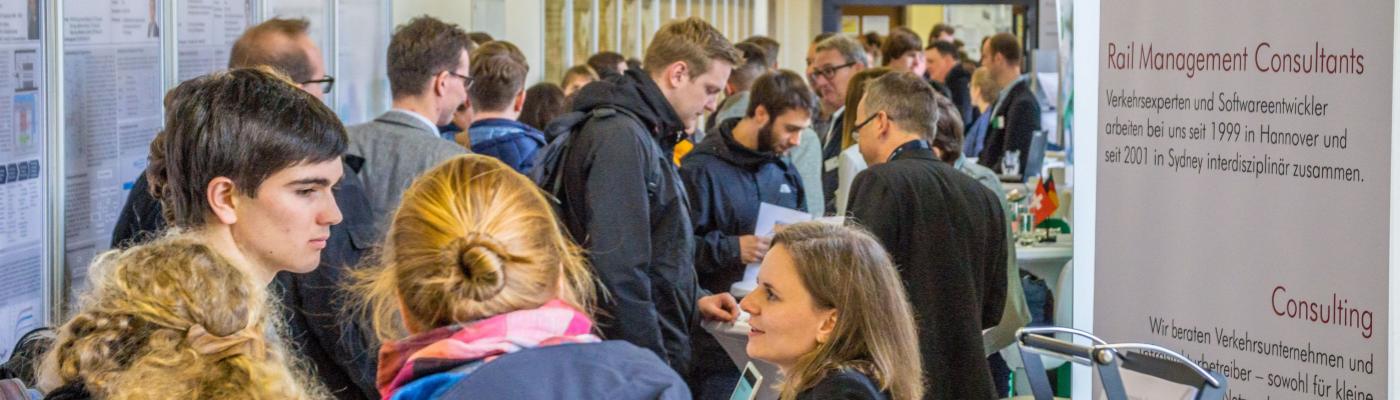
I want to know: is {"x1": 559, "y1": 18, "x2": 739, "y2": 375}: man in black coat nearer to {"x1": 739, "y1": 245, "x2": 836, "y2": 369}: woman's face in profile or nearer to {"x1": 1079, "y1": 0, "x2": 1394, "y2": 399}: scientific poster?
{"x1": 739, "y1": 245, "x2": 836, "y2": 369}: woman's face in profile

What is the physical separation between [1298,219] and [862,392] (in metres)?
0.91

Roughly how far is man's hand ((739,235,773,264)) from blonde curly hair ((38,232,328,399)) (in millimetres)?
3118

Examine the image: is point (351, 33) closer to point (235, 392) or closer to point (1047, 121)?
point (235, 392)

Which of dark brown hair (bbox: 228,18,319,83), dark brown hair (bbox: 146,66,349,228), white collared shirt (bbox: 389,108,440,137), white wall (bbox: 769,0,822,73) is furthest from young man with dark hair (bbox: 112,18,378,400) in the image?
white wall (bbox: 769,0,822,73)

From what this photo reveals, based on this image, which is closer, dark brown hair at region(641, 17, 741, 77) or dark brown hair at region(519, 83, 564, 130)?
dark brown hair at region(641, 17, 741, 77)

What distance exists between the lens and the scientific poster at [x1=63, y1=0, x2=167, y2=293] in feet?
12.4

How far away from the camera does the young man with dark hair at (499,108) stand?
16.5ft

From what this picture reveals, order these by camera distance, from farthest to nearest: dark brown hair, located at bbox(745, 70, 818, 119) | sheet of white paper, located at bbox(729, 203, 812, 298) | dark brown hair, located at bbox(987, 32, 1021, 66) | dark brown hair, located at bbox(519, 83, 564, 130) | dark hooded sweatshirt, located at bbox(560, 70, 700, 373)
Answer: dark brown hair, located at bbox(987, 32, 1021, 66) < dark brown hair, located at bbox(519, 83, 564, 130) < dark brown hair, located at bbox(745, 70, 818, 119) < sheet of white paper, located at bbox(729, 203, 812, 298) < dark hooded sweatshirt, located at bbox(560, 70, 700, 373)

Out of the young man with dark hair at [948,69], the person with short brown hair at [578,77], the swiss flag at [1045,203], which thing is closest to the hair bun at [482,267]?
the swiss flag at [1045,203]

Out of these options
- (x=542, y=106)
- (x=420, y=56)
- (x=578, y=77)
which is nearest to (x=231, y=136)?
(x=420, y=56)

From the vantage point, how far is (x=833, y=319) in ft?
9.14

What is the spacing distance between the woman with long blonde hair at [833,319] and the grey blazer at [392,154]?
4.48 ft

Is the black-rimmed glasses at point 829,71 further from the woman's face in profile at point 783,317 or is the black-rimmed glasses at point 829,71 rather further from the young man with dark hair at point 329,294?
the woman's face in profile at point 783,317

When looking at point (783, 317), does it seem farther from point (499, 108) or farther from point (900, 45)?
point (900, 45)
